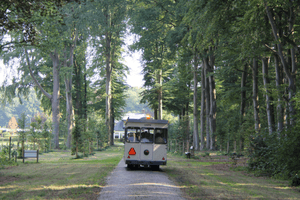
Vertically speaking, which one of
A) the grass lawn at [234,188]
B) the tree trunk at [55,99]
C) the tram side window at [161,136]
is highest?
the tree trunk at [55,99]

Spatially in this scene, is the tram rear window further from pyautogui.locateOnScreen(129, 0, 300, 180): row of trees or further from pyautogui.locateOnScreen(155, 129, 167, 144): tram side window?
pyautogui.locateOnScreen(129, 0, 300, 180): row of trees

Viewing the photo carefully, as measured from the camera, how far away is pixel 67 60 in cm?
4219

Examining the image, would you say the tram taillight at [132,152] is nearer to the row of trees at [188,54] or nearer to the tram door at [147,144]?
the tram door at [147,144]

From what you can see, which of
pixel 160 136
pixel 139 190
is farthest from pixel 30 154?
pixel 139 190

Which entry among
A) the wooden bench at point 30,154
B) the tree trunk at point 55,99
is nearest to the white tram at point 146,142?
the wooden bench at point 30,154

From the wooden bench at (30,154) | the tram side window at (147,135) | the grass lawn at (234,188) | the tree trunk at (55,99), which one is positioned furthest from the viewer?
the tree trunk at (55,99)

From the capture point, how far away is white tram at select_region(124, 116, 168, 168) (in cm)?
1659

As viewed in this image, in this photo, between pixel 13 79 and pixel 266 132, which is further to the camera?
pixel 13 79

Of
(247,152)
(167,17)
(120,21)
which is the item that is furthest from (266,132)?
(120,21)

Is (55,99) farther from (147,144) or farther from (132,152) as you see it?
(147,144)

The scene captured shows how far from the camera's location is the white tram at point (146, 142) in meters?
16.6

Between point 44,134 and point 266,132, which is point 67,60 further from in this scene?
point 266,132

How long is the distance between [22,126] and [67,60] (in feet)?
57.1

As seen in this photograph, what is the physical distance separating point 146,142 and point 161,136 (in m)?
0.87
